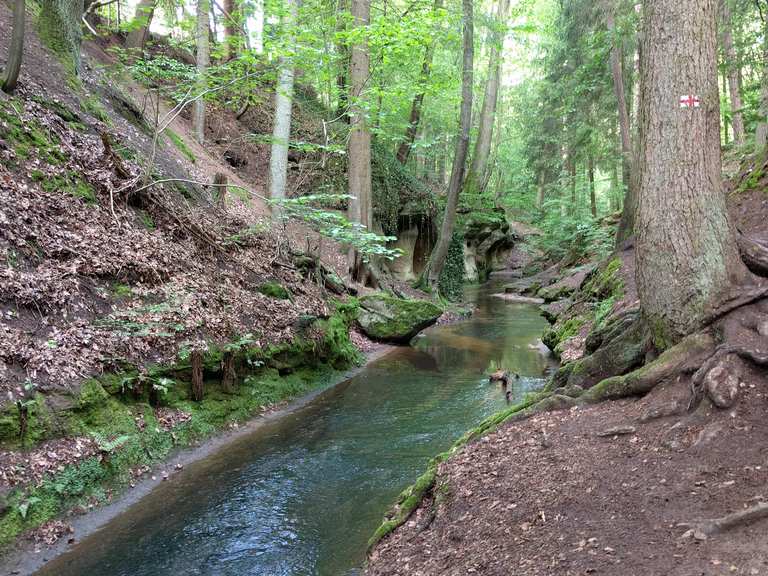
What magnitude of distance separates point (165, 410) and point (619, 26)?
1552cm

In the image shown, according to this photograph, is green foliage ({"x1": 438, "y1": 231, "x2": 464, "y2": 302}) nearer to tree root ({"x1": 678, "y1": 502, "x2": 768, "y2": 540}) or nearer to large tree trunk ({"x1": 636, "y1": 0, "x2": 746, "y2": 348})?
large tree trunk ({"x1": 636, "y1": 0, "x2": 746, "y2": 348})

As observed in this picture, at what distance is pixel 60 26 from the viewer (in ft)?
37.1

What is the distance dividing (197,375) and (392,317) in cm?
772

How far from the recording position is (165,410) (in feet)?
24.0

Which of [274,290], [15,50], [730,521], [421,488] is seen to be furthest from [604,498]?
[15,50]

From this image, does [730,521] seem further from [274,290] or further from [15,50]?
[15,50]

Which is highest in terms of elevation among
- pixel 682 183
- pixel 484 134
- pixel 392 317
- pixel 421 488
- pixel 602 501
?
pixel 484 134

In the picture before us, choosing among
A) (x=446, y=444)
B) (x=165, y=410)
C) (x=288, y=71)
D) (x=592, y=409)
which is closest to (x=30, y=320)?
(x=165, y=410)

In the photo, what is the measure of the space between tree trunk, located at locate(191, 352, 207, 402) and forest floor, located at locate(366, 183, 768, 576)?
4299mm

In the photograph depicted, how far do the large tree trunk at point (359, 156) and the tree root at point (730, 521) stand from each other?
1380 centimetres

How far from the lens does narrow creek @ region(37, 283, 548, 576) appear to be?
490cm

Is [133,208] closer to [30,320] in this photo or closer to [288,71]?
[30,320]

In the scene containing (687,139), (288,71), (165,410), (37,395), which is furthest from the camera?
(288,71)

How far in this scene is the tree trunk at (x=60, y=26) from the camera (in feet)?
36.6
